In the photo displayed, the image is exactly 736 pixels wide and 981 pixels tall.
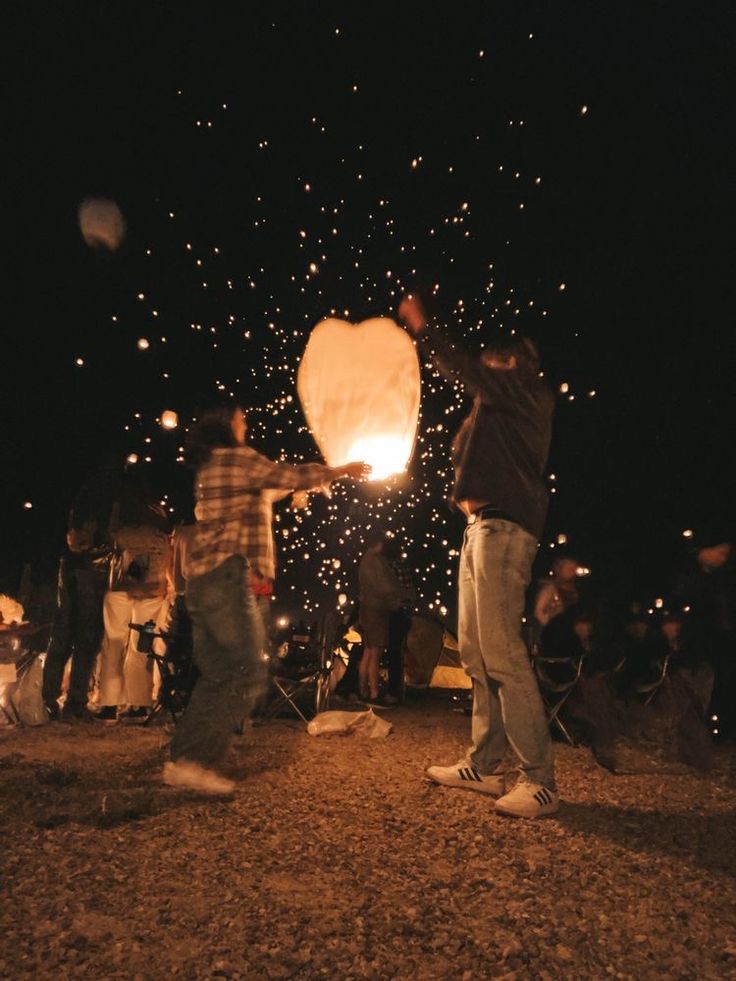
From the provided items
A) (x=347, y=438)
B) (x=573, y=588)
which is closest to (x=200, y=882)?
(x=347, y=438)

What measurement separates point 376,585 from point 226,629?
16.1ft

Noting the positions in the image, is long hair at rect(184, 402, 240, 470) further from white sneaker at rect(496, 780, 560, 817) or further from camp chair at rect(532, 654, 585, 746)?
camp chair at rect(532, 654, 585, 746)

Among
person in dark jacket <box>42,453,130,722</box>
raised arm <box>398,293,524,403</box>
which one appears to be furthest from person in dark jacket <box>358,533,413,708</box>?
raised arm <box>398,293,524,403</box>

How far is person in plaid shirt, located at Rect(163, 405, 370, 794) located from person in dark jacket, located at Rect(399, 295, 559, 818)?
742mm

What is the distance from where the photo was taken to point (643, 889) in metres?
2.57

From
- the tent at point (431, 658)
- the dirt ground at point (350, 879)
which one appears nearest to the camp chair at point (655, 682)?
the dirt ground at point (350, 879)

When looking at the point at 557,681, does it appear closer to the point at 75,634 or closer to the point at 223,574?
the point at 223,574

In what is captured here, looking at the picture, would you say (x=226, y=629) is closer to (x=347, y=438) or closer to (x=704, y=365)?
(x=347, y=438)

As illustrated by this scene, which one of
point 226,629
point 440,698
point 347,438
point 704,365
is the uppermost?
point 704,365

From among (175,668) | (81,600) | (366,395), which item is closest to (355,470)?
(366,395)

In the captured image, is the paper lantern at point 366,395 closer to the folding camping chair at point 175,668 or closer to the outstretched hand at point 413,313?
the outstretched hand at point 413,313

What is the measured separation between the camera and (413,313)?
377 cm

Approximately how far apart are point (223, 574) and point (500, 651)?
59.3 inches

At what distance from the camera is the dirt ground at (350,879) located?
1.99 metres
